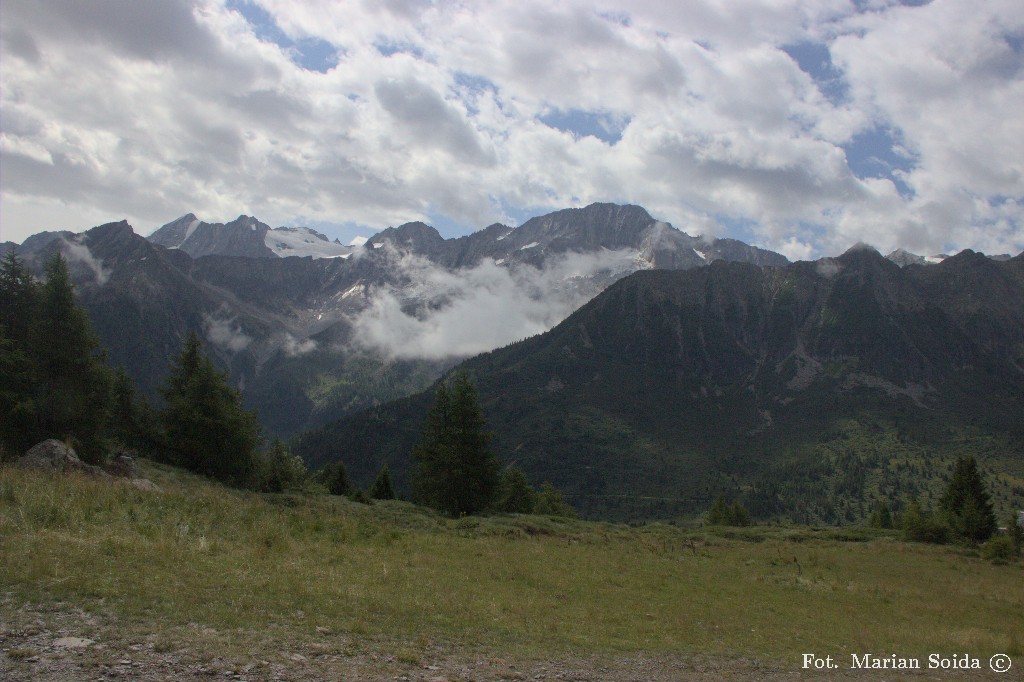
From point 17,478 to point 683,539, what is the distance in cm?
3812

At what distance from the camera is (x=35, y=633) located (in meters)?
9.50

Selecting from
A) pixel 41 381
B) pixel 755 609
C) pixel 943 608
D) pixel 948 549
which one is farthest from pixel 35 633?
pixel 948 549

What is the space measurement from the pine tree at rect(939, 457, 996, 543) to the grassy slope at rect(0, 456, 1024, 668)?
28136mm

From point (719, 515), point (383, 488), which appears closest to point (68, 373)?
point (383, 488)

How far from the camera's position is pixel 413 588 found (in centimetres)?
1669

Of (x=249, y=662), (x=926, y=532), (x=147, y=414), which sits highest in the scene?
(x=147, y=414)

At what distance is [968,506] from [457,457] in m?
49.4

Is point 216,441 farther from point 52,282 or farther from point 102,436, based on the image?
point 52,282

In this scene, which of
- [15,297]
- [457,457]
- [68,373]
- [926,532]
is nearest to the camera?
[68,373]

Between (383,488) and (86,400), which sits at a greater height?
(86,400)

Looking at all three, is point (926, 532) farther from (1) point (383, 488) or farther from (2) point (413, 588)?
(1) point (383, 488)

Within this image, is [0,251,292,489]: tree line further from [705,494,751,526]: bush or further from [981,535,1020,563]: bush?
[705,494,751,526]: bush

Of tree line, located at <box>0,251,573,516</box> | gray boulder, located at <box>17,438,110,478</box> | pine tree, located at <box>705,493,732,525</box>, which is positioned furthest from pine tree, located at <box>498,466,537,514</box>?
gray boulder, located at <box>17,438,110,478</box>

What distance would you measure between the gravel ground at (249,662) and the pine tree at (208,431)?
32.7 metres
